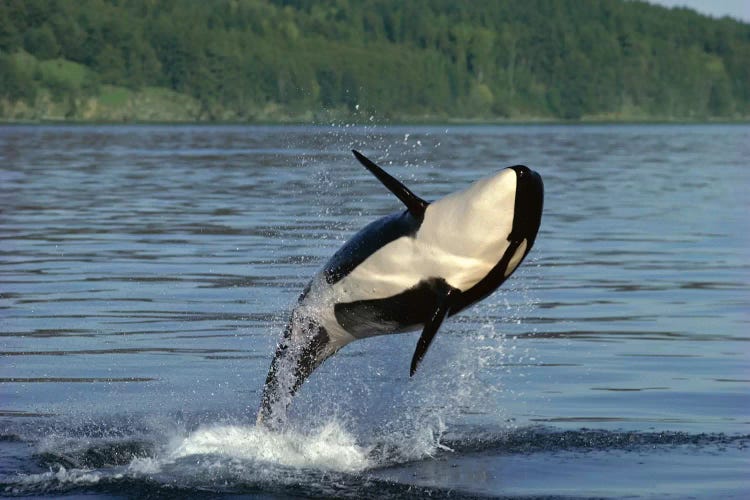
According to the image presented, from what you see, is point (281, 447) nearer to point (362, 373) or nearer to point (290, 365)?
point (290, 365)

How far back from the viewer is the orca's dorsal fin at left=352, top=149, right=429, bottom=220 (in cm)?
880

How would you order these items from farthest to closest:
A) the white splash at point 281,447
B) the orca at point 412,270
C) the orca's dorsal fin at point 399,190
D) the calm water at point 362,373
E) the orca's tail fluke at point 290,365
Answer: the orca's tail fluke at point 290,365 < the white splash at point 281,447 < the calm water at point 362,373 < the orca's dorsal fin at point 399,190 < the orca at point 412,270

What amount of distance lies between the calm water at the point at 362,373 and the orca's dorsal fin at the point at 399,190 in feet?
5.84

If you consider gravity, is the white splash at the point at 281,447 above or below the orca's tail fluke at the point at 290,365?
below

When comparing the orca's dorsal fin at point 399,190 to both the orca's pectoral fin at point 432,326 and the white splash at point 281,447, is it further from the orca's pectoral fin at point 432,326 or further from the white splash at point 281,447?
the white splash at point 281,447

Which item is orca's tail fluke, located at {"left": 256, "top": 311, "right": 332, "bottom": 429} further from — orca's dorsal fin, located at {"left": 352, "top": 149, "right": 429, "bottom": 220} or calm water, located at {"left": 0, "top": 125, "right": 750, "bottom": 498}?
orca's dorsal fin, located at {"left": 352, "top": 149, "right": 429, "bottom": 220}

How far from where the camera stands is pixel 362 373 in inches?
513

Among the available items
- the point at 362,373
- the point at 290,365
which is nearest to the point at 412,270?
the point at 290,365

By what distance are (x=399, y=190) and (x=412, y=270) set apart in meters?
0.53

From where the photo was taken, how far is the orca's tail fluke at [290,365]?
31.7ft

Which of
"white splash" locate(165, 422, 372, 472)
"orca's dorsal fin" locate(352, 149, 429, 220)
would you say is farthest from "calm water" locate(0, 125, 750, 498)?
"orca's dorsal fin" locate(352, 149, 429, 220)

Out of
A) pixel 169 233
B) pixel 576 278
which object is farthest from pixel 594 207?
pixel 576 278

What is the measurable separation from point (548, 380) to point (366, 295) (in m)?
4.15

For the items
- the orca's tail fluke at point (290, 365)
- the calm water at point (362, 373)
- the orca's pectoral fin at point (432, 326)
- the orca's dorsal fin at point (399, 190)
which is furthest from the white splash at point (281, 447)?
the orca's dorsal fin at point (399, 190)
